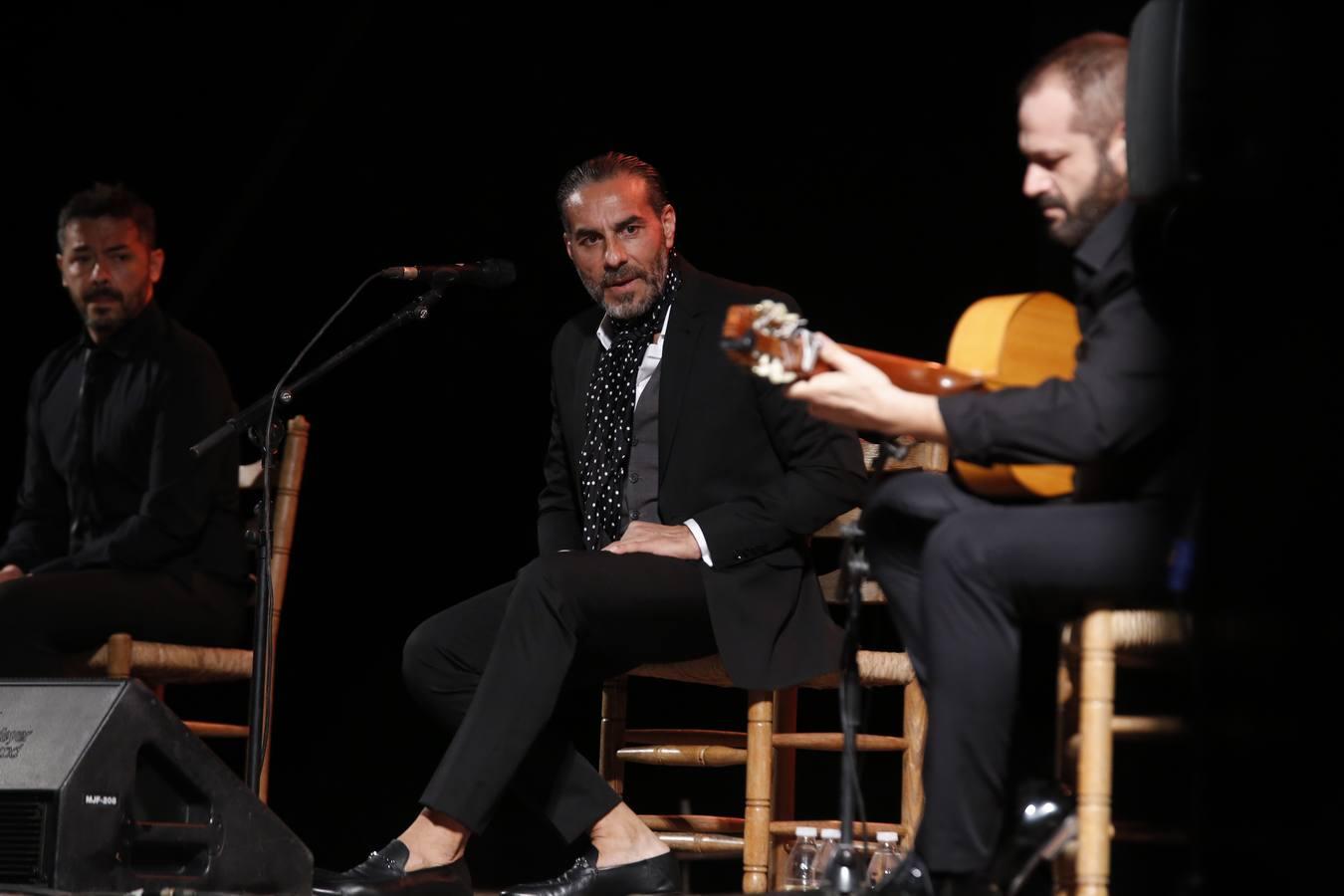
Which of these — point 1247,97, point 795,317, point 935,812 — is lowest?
point 935,812

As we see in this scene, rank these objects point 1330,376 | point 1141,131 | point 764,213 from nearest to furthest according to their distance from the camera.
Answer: point 1330,376 → point 1141,131 → point 764,213

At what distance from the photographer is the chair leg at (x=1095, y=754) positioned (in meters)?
2.20

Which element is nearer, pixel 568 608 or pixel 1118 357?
pixel 1118 357

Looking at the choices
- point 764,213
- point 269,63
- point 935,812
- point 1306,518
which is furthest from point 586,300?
point 1306,518

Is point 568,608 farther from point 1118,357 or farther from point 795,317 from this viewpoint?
point 1118,357

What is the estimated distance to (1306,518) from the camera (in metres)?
1.65

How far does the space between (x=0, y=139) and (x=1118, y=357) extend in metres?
3.68

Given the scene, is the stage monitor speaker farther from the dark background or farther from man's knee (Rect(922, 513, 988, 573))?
the dark background

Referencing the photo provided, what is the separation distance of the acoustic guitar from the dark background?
172 centimetres

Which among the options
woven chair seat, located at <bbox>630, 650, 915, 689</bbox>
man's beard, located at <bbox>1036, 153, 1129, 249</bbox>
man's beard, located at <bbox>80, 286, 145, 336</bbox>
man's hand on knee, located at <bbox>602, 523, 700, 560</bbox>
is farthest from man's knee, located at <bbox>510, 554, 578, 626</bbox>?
man's beard, located at <bbox>80, 286, 145, 336</bbox>

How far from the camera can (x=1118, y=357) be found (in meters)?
2.12

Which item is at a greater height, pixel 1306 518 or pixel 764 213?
pixel 764 213

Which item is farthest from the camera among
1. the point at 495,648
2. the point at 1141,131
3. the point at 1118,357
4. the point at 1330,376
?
the point at 495,648

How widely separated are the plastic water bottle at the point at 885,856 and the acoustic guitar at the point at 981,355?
0.88 meters
